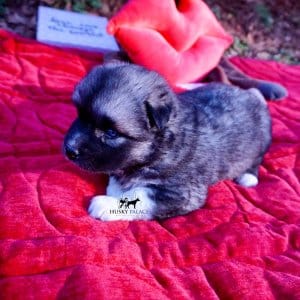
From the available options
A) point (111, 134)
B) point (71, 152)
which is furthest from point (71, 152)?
point (111, 134)

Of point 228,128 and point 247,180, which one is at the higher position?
point 228,128

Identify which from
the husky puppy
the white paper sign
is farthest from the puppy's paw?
the white paper sign

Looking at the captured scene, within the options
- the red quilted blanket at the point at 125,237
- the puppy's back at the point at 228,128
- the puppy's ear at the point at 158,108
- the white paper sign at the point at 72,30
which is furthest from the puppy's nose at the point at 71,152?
the white paper sign at the point at 72,30

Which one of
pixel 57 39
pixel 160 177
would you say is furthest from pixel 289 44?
pixel 160 177

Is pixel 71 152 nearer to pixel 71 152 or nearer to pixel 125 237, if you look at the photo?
pixel 71 152

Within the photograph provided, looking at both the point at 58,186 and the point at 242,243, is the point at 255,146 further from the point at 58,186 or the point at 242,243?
the point at 58,186

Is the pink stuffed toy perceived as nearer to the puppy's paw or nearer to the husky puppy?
the husky puppy
